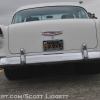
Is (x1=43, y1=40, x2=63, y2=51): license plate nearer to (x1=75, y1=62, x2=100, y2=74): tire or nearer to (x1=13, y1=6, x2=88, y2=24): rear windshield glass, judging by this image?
(x1=75, y1=62, x2=100, y2=74): tire

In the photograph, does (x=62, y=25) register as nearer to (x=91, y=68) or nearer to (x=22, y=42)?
(x=22, y=42)

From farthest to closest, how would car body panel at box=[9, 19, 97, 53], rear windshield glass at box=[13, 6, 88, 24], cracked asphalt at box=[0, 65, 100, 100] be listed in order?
1. rear windshield glass at box=[13, 6, 88, 24]
2. car body panel at box=[9, 19, 97, 53]
3. cracked asphalt at box=[0, 65, 100, 100]

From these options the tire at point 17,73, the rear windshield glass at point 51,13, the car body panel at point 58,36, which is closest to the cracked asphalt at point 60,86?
the tire at point 17,73

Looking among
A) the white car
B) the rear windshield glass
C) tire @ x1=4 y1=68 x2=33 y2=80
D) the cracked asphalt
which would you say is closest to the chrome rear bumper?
the white car

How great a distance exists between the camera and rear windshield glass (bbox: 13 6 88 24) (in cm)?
536

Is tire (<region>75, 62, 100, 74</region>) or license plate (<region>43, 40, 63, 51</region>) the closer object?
license plate (<region>43, 40, 63, 51</region>)

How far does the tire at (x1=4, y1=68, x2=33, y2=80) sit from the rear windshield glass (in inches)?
39.2

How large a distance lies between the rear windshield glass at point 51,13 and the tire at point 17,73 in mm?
996

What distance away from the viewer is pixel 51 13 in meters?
5.43

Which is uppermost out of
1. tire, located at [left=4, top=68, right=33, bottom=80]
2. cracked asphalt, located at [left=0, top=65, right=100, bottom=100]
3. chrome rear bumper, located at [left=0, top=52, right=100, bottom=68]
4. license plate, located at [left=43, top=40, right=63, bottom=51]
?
→ license plate, located at [left=43, top=40, right=63, bottom=51]

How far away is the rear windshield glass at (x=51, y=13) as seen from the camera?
536cm

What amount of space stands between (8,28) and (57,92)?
4.46 ft

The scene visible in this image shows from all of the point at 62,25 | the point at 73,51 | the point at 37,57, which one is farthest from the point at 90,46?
the point at 37,57

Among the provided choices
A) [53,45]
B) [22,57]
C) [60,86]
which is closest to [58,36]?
[53,45]
